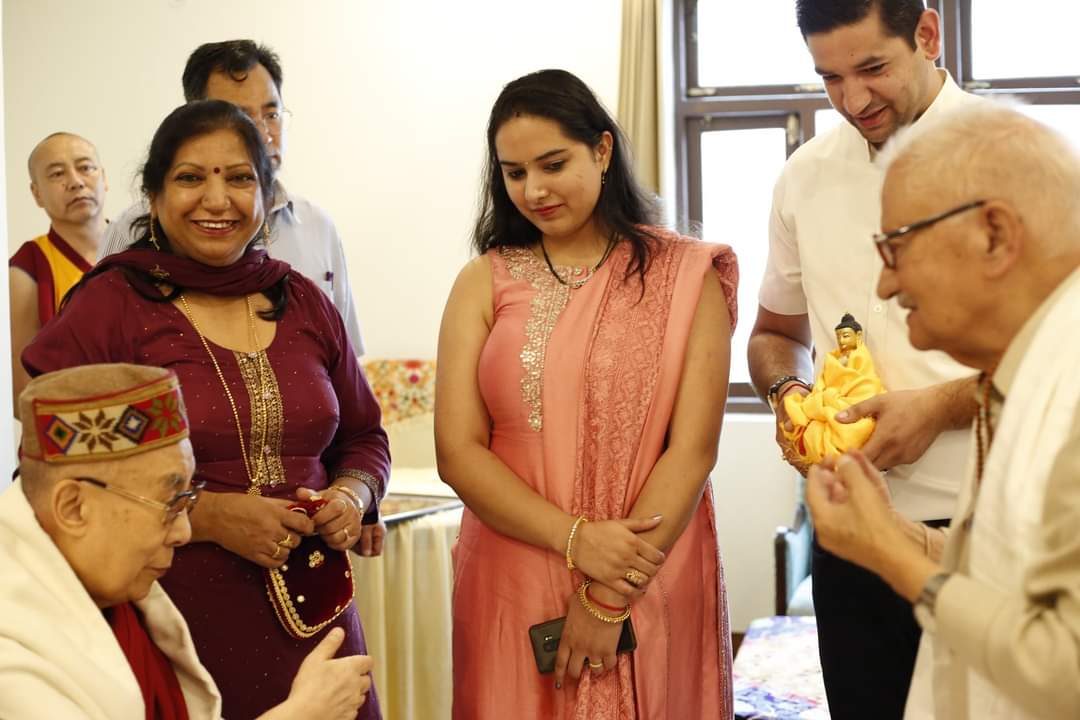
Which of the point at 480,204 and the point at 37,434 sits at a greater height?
the point at 480,204

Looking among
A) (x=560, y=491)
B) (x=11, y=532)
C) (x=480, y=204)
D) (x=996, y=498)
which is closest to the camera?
(x=996, y=498)

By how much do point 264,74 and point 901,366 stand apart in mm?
1853

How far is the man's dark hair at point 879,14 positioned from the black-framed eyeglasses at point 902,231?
87cm

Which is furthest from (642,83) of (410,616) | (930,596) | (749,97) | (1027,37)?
(930,596)

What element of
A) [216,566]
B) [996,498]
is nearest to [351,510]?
[216,566]

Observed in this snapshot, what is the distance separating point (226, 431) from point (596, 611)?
0.77 metres

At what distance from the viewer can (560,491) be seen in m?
2.40

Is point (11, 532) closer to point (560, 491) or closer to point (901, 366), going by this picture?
point (560, 491)

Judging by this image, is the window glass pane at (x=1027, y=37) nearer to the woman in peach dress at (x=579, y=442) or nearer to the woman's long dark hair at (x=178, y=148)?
the woman in peach dress at (x=579, y=442)

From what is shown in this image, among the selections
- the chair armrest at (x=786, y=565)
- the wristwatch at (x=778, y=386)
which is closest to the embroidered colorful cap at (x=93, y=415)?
the wristwatch at (x=778, y=386)

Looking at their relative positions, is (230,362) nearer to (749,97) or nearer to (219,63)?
(219,63)

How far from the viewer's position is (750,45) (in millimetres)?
6160

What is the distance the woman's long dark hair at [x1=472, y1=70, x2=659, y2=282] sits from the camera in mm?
2451

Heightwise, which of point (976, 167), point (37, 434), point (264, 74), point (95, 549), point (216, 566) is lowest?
point (216, 566)
